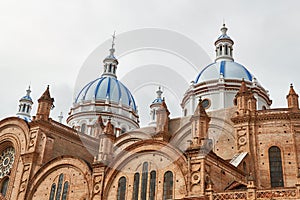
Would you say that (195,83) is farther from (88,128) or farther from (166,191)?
(166,191)

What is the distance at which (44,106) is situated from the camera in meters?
45.9

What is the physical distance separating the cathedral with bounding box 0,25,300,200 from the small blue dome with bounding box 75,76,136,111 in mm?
11293

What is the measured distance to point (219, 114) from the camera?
143 feet

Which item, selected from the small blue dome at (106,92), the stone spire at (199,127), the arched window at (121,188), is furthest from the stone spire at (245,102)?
the small blue dome at (106,92)

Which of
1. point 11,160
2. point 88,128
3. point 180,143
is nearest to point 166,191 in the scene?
point 180,143

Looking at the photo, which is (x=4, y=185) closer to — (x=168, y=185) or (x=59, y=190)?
(x=59, y=190)

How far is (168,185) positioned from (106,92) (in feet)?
111

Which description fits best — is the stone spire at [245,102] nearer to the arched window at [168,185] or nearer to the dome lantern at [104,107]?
the arched window at [168,185]

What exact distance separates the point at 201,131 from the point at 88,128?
1248 inches

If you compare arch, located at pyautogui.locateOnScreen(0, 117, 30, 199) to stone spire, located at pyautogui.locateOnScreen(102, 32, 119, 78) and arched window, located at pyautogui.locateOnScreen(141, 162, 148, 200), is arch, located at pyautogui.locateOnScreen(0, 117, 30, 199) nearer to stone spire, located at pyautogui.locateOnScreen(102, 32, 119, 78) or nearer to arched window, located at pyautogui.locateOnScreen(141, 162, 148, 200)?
arched window, located at pyautogui.locateOnScreen(141, 162, 148, 200)

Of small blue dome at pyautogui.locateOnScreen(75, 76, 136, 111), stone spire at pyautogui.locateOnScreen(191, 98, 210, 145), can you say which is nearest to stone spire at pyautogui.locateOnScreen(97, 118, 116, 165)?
stone spire at pyautogui.locateOnScreen(191, 98, 210, 145)

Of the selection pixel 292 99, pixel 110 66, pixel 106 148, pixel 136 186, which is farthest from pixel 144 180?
pixel 110 66

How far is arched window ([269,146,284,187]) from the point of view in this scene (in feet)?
122

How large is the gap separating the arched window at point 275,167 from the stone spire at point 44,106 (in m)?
22.6
